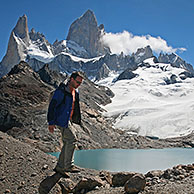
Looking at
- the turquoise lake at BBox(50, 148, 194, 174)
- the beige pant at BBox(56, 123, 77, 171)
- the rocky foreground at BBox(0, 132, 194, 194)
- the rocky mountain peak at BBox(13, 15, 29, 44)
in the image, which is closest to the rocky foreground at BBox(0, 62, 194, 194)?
the rocky foreground at BBox(0, 132, 194, 194)

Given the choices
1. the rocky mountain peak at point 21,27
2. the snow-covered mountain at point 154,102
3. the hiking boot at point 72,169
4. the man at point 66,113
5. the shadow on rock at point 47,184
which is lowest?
the shadow on rock at point 47,184

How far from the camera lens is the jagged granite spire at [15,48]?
179 m

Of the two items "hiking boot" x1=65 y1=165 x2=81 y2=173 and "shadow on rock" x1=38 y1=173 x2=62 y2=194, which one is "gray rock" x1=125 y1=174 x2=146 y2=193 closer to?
"hiking boot" x1=65 y1=165 x2=81 y2=173

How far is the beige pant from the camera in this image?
16.8 feet

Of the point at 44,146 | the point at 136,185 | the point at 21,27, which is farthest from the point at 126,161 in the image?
Answer: the point at 21,27

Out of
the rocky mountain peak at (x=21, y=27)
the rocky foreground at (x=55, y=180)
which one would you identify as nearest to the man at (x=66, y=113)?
the rocky foreground at (x=55, y=180)

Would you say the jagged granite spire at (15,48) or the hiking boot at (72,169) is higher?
the jagged granite spire at (15,48)

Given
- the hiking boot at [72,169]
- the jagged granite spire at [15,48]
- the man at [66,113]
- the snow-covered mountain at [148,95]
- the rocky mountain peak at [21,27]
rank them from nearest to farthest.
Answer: the man at [66,113]
the hiking boot at [72,169]
the snow-covered mountain at [148,95]
the jagged granite spire at [15,48]
the rocky mountain peak at [21,27]

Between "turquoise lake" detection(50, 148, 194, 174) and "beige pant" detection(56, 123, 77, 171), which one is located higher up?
"turquoise lake" detection(50, 148, 194, 174)

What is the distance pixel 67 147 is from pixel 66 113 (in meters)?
0.76

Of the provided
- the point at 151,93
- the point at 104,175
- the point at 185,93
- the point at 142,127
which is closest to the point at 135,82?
the point at 151,93

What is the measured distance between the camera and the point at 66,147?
17.0 ft

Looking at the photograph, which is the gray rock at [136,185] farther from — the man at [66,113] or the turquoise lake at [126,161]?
the turquoise lake at [126,161]

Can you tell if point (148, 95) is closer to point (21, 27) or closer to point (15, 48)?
point (15, 48)
